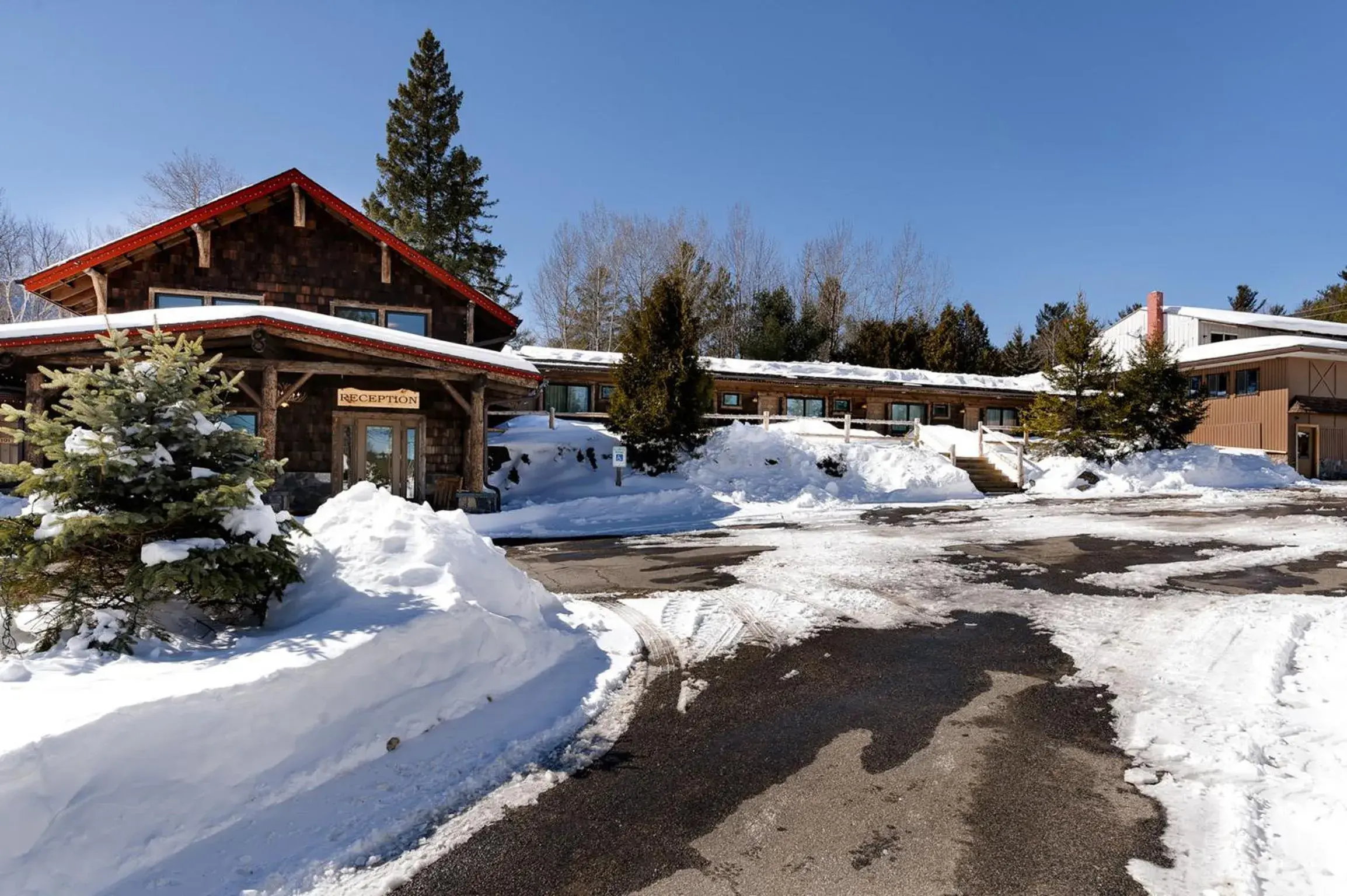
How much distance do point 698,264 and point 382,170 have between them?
19558mm

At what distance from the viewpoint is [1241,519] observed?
15.1m

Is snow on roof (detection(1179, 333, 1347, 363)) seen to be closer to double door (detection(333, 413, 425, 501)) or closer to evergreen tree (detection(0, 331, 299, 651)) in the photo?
double door (detection(333, 413, 425, 501))

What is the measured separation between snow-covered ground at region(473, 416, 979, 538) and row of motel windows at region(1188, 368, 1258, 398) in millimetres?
17706

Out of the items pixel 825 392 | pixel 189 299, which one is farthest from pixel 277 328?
pixel 825 392

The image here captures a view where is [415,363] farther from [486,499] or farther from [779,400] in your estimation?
[779,400]

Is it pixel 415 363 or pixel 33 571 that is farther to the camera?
pixel 415 363

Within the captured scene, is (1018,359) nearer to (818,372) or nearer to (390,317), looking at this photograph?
(818,372)

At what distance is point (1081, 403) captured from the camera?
25953 millimetres

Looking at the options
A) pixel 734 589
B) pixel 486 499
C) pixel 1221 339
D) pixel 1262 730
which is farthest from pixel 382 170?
pixel 1221 339

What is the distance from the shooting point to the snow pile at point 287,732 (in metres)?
2.87

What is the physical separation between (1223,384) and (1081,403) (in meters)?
12.4

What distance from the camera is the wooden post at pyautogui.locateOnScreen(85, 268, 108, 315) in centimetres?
1616

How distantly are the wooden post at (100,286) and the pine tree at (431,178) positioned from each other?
19.4 m

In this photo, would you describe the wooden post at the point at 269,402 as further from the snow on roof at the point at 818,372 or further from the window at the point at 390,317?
the snow on roof at the point at 818,372
